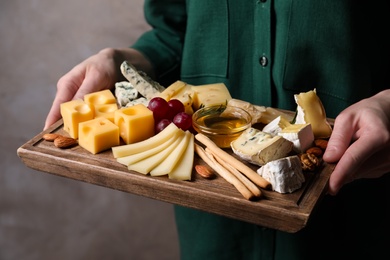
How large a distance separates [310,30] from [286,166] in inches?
13.5

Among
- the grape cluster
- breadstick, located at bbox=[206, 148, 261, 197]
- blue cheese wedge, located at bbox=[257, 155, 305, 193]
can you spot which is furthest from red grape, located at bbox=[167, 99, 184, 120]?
blue cheese wedge, located at bbox=[257, 155, 305, 193]

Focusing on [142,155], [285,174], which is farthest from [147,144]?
[285,174]

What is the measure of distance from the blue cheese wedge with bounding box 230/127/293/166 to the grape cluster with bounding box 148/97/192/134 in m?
0.11

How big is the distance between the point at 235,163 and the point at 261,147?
5 centimetres

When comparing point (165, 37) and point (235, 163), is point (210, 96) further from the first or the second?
point (165, 37)

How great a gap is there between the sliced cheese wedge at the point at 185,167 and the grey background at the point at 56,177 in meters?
1.04

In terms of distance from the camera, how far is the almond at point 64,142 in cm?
100

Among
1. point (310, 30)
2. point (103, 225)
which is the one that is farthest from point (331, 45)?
point (103, 225)

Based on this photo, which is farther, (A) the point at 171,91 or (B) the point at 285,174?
(A) the point at 171,91

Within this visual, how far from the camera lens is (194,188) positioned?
0.89 metres

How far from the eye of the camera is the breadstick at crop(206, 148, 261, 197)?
86 cm

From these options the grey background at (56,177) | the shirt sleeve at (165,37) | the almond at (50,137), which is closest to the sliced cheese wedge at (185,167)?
the almond at (50,137)

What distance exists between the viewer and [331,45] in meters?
1.11

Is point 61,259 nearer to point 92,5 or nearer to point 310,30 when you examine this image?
point 92,5
